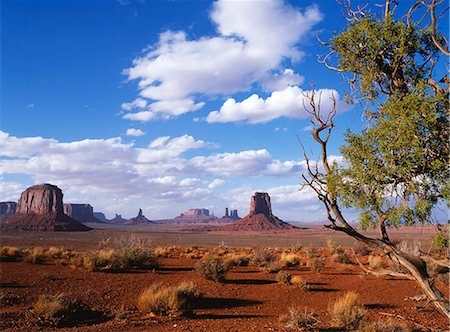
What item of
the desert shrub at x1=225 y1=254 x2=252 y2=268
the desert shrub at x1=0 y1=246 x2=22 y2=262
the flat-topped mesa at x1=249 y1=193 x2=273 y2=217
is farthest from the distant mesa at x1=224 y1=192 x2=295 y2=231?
the desert shrub at x1=0 y1=246 x2=22 y2=262

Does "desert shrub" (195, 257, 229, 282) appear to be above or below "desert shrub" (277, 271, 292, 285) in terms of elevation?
above

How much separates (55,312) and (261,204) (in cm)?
14903

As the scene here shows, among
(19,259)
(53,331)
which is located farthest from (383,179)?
(19,259)

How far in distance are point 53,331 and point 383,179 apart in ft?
28.7

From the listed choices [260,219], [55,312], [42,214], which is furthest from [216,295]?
[260,219]

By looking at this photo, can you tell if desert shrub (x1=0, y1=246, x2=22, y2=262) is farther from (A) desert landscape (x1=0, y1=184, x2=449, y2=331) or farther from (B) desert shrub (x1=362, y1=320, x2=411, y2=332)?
(B) desert shrub (x1=362, y1=320, x2=411, y2=332)

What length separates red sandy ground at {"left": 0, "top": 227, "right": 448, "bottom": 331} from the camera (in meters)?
10.1

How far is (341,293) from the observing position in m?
14.9

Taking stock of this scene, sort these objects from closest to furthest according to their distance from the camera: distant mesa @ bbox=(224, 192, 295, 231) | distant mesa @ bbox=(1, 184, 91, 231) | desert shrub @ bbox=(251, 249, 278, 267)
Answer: desert shrub @ bbox=(251, 249, 278, 267) < distant mesa @ bbox=(1, 184, 91, 231) < distant mesa @ bbox=(224, 192, 295, 231)

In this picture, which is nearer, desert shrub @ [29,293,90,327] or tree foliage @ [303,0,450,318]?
tree foliage @ [303,0,450,318]

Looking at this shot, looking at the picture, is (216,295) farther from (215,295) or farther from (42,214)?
(42,214)

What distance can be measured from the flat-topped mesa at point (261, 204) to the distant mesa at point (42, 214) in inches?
2779

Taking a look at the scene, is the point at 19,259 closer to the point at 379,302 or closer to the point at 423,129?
the point at 379,302

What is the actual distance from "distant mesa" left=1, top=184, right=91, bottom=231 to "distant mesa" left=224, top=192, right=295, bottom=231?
57887 mm
